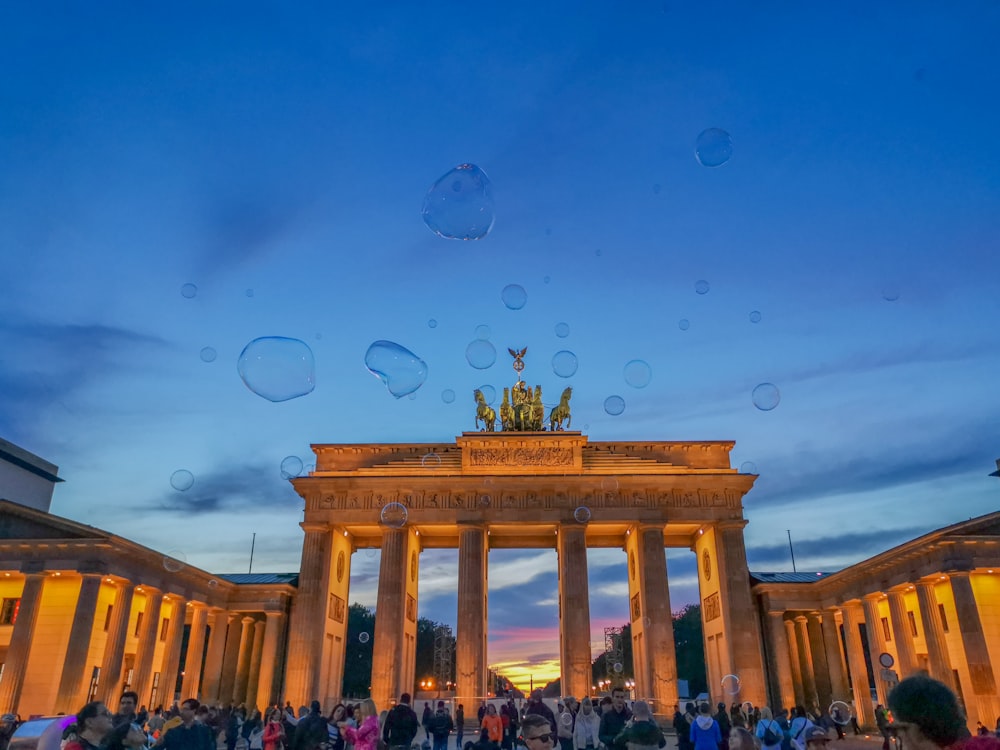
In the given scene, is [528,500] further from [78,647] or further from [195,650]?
[78,647]

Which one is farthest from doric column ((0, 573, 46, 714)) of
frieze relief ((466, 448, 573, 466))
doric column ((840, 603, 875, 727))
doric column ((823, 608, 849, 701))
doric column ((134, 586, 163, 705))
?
doric column ((823, 608, 849, 701))

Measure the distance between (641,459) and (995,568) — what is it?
2154 centimetres

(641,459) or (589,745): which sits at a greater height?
(641,459)

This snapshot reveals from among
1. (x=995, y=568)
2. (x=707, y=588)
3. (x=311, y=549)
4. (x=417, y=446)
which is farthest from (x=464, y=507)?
(x=995, y=568)

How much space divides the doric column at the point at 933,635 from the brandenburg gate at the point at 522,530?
11.8 metres

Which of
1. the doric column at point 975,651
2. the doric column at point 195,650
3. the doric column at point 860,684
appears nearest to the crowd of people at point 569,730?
the doric column at point 975,651

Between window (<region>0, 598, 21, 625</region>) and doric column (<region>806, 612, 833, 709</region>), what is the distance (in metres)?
51.2

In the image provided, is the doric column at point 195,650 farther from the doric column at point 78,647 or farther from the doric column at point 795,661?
the doric column at point 795,661

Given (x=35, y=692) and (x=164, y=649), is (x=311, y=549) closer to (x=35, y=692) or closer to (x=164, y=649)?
(x=164, y=649)

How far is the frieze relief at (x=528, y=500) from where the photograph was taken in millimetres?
48156

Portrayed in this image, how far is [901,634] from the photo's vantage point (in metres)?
36.8

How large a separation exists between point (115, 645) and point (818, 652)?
46.6 m

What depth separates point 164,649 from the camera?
146 ft

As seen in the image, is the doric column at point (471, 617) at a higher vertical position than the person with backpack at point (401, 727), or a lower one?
higher
